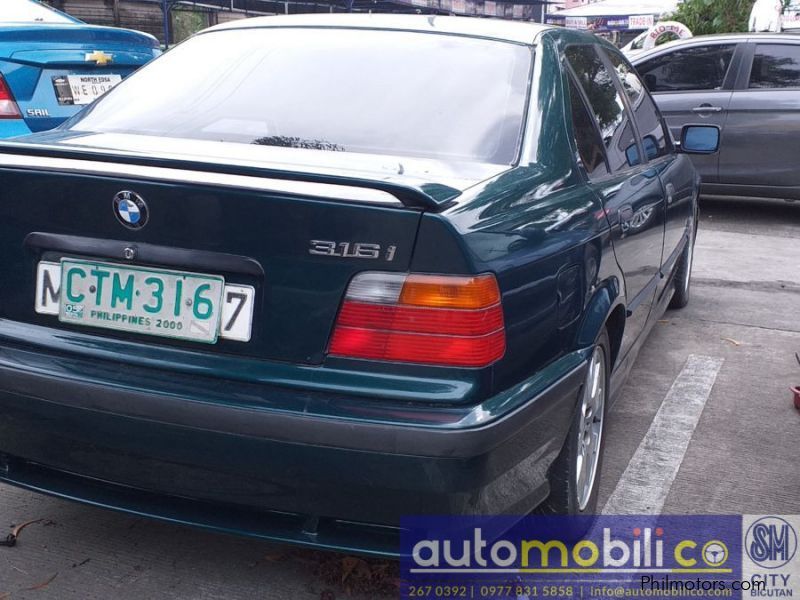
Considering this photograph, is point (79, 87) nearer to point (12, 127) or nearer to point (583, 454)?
point (12, 127)

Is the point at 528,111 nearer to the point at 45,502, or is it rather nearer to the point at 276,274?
the point at 276,274

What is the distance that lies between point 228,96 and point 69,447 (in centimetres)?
112

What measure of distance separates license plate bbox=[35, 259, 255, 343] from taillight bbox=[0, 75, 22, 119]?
3.04m

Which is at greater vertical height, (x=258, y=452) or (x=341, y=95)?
(x=341, y=95)

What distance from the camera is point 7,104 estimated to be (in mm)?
4879

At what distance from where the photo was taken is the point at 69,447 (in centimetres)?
217

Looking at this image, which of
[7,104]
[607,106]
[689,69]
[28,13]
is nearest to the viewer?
[607,106]

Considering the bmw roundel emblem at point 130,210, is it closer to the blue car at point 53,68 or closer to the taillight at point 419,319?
the taillight at point 419,319

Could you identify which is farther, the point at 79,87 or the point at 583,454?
the point at 79,87

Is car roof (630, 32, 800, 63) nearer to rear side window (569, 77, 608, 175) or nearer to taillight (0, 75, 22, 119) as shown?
taillight (0, 75, 22, 119)

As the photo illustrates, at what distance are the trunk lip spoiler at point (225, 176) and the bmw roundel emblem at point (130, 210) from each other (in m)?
0.05

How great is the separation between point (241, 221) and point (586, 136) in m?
1.30

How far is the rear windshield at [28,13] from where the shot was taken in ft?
19.7

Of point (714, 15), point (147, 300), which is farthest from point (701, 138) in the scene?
point (714, 15)
